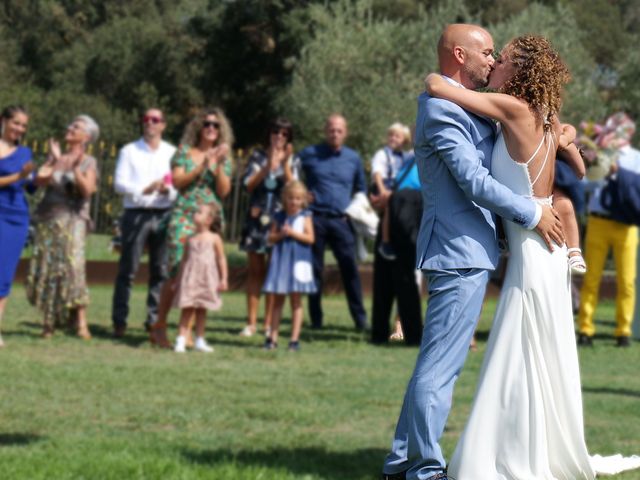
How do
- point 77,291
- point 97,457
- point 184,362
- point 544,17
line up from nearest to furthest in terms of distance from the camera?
1. point 97,457
2. point 184,362
3. point 77,291
4. point 544,17

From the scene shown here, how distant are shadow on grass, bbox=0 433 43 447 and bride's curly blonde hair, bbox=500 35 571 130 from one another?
382 centimetres

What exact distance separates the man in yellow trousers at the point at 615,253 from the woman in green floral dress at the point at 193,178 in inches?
156

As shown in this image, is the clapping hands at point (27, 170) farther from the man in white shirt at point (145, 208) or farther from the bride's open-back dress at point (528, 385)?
the bride's open-back dress at point (528, 385)

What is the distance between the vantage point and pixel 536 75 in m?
5.60

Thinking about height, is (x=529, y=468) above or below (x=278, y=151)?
below

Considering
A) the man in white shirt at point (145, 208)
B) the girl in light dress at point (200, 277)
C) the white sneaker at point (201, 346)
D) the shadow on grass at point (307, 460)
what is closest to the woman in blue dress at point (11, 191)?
the man in white shirt at point (145, 208)

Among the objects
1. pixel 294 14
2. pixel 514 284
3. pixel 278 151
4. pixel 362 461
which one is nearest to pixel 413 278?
pixel 278 151

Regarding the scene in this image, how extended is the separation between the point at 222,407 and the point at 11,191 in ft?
14.2

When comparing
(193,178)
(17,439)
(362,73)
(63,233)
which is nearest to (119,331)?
(63,233)

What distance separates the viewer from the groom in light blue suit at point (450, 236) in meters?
5.60

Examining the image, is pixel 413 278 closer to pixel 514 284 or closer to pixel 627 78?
pixel 514 284

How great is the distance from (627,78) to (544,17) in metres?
3.56

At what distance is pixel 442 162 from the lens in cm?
572

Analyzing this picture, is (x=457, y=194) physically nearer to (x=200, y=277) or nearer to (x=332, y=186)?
(x=200, y=277)
